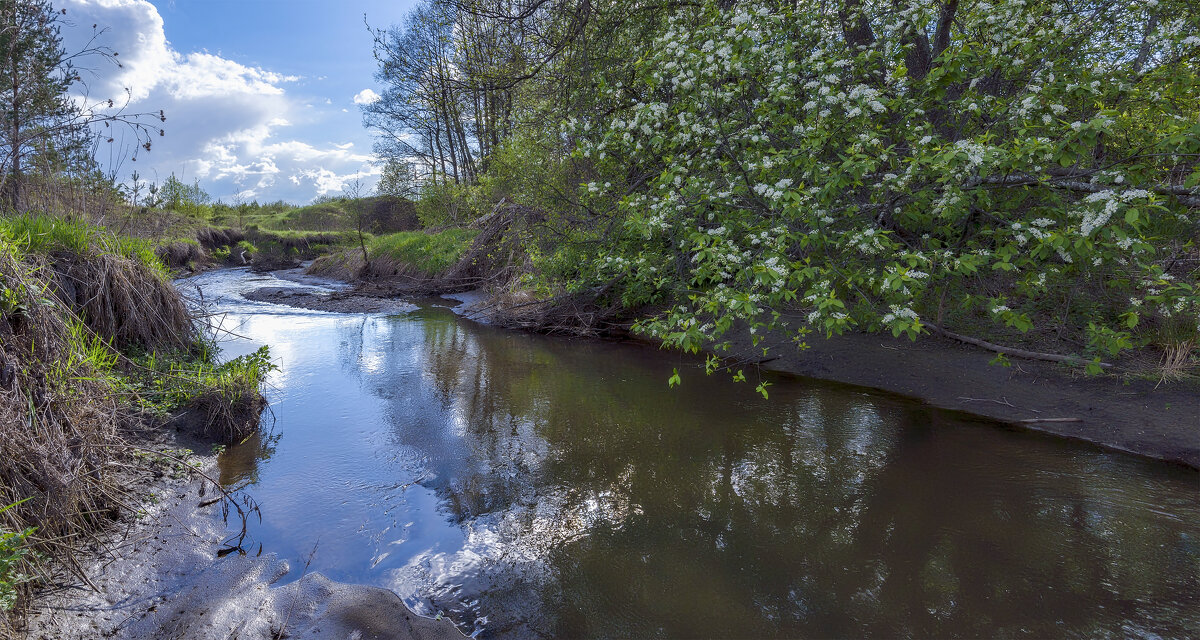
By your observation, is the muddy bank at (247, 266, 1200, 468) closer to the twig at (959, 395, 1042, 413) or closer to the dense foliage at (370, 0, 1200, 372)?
the twig at (959, 395, 1042, 413)

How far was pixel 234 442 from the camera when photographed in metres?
5.29

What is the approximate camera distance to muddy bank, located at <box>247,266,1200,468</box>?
18.0 feet

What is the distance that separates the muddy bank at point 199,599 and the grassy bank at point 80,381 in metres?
0.20

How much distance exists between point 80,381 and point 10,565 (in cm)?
173

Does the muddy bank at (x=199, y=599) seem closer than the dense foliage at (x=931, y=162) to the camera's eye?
Yes

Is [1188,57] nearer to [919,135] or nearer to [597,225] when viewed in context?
[919,135]

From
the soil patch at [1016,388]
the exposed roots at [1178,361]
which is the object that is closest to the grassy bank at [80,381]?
the soil patch at [1016,388]

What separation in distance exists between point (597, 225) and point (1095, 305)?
6065 millimetres

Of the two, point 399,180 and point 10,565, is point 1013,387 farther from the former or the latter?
point 399,180

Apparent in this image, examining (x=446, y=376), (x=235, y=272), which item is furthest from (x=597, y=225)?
(x=235, y=272)

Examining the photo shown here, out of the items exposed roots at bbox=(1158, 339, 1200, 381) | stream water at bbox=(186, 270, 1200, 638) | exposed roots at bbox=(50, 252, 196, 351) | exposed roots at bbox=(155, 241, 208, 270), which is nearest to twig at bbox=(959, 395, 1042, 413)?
stream water at bbox=(186, 270, 1200, 638)

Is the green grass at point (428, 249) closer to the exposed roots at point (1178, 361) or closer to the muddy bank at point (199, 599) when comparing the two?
the muddy bank at point (199, 599)

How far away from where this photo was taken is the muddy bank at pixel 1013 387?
549 cm

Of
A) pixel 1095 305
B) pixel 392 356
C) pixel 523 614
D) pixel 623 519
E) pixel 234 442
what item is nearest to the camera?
pixel 523 614
